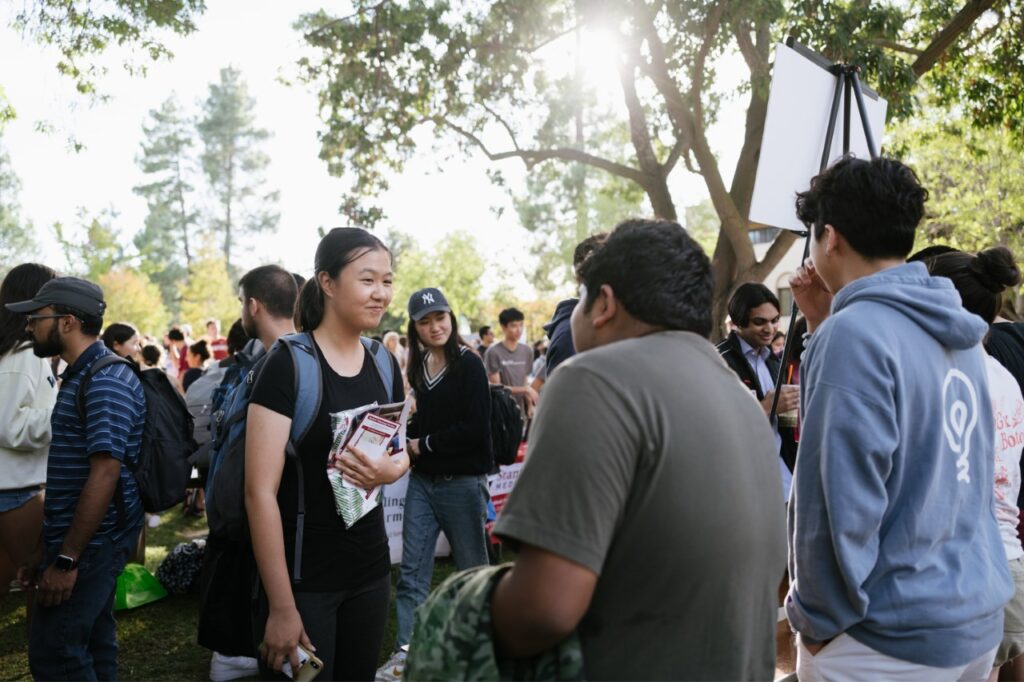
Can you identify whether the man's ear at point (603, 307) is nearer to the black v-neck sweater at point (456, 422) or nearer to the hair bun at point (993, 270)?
the hair bun at point (993, 270)

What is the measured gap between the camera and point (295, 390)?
8.64 feet

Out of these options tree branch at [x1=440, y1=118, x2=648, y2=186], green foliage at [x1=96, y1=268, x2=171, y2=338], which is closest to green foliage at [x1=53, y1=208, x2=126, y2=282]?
green foliage at [x1=96, y1=268, x2=171, y2=338]

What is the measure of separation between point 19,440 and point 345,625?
7.55ft

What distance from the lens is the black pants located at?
8.76 feet

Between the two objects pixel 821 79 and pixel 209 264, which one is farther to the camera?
pixel 209 264

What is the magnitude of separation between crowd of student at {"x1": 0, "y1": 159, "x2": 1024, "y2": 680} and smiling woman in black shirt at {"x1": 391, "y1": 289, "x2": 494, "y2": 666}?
1.63 m

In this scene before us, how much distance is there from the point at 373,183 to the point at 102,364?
→ 11.5 m

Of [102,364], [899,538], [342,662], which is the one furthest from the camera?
[102,364]

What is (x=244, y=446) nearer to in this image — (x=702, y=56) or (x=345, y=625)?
(x=345, y=625)

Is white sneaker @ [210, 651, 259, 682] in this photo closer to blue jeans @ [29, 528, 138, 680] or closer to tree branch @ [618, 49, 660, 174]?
blue jeans @ [29, 528, 138, 680]

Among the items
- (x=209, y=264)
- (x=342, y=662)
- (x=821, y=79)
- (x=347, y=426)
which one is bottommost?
(x=342, y=662)

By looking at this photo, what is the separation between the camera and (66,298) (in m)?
3.44

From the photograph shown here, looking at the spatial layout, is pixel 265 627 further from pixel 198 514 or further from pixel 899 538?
pixel 198 514

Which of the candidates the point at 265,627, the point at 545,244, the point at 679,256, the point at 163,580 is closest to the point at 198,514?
the point at 163,580
